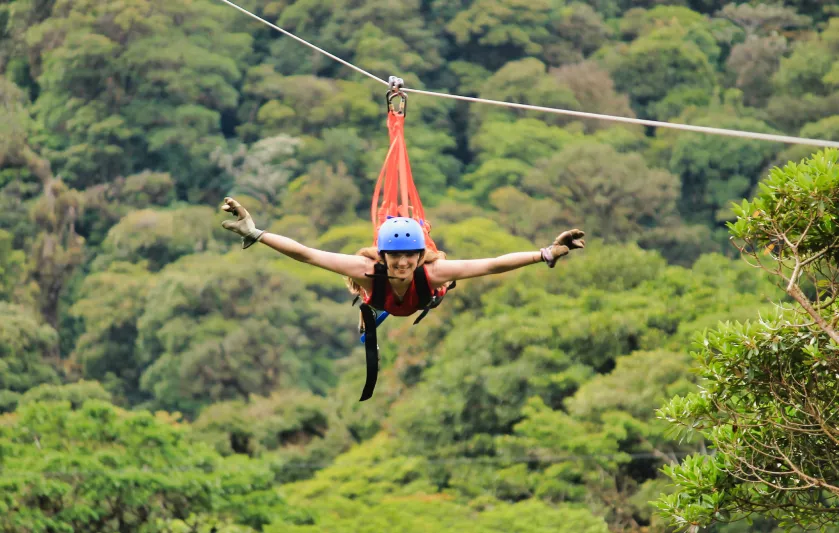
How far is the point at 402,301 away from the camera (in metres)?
5.44

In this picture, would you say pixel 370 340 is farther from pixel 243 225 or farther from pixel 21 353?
pixel 21 353

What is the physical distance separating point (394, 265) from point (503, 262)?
0.50 meters

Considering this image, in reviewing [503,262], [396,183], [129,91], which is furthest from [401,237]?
[129,91]

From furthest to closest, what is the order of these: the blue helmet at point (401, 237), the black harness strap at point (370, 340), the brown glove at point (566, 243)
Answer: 1. the black harness strap at point (370, 340)
2. the blue helmet at point (401, 237)
3. the brown glove at point (566, 243)

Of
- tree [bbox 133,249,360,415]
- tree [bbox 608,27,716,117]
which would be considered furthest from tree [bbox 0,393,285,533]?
tree [bbox 608,27,716,117]

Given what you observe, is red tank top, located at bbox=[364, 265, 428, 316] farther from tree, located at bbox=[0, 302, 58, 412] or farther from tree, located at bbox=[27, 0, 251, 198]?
tree, located at bbox=[27, 0, 251, 198]

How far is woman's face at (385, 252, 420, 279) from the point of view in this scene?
525 centimetres

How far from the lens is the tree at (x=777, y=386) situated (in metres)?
5.74

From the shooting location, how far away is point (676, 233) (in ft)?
106

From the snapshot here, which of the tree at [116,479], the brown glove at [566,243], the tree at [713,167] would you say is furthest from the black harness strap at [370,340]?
the tree at [713,167]

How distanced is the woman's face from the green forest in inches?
56.1

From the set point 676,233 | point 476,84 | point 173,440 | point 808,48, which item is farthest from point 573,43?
point 173,440

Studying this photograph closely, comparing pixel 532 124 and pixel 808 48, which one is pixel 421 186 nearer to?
pixel 532 124

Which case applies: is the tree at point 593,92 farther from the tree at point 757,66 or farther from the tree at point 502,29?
the tree at point 757,66
